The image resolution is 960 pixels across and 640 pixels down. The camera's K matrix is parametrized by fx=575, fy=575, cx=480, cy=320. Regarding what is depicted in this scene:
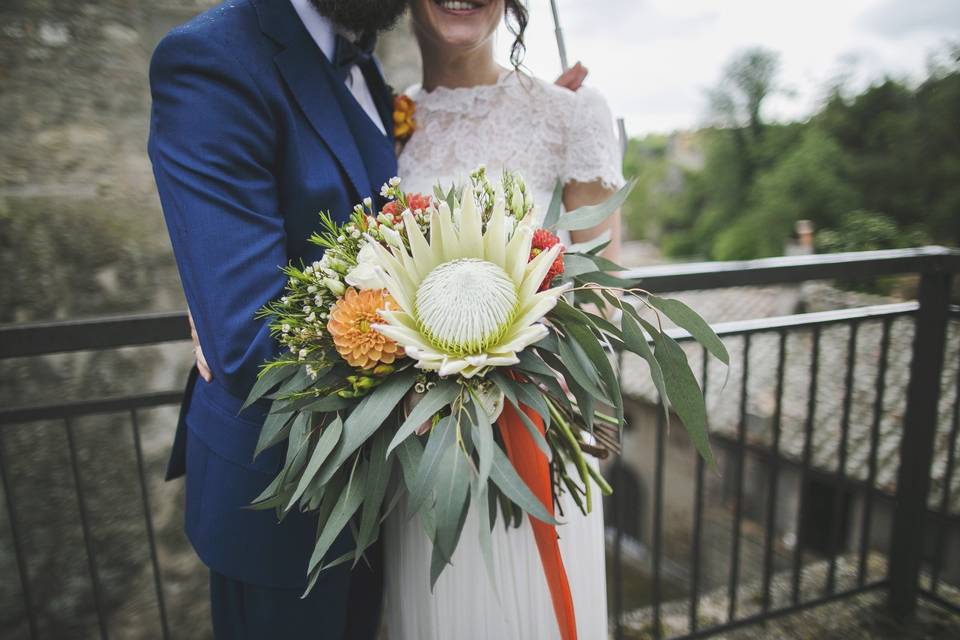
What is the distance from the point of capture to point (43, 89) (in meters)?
2.26

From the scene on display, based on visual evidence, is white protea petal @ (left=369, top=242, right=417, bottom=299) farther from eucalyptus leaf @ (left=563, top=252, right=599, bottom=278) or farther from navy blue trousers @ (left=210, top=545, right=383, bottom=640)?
navy blue trousers @ (left=210, top=545, right=383, bottom=640)

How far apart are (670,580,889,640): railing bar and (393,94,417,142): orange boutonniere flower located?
1862 millimetres

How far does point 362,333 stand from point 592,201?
0.92 meters

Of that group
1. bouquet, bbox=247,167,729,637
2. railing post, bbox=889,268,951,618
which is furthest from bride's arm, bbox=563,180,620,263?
railing post, bbox=889,268,951,618

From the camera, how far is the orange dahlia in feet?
→ 2.36

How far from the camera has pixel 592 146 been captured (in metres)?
1.44

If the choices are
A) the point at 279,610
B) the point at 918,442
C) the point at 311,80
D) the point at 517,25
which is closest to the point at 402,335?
the point at 311,80

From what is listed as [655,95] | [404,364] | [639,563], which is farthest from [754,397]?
[655,95]

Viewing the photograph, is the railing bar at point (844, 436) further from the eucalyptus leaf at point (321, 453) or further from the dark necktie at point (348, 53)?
the eucalyptus leaf at point (321, 453)

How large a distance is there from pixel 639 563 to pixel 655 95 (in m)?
42.8

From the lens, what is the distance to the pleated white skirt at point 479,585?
2.97 feet

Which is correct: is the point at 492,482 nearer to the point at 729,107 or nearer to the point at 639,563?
the point at 639,563

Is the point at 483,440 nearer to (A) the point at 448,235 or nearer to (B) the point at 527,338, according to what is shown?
(B) the point at 527,338

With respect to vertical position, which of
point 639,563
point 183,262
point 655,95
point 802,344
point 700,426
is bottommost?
point 639,563
